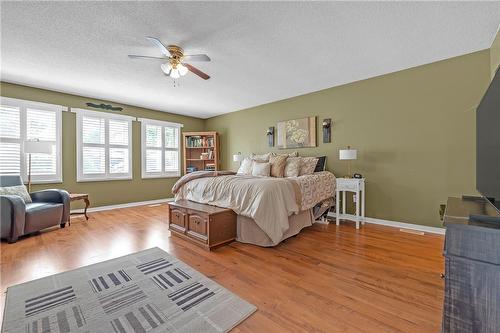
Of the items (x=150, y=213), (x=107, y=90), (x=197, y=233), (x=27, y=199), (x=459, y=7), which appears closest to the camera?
(x=459, y=7)

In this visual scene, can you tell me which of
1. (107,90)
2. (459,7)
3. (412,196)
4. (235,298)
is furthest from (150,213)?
(459,7)

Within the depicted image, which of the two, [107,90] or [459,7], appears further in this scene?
[107,90]

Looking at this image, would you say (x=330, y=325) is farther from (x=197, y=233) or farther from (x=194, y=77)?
(x=194, y=77)

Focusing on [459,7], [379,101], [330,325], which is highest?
[459,7]

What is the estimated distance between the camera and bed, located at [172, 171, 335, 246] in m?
2.63

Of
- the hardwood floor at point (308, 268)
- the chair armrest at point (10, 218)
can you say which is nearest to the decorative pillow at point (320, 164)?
the hardwood floor at point (308, 268)

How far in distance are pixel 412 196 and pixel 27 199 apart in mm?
6036

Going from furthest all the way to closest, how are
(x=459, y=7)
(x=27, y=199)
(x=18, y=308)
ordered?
(x=27, y=199) < (x=459, y=7) < (x=18, y=308)

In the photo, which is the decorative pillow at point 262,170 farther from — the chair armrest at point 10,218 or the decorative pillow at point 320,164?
the chair armrest at point 10,218

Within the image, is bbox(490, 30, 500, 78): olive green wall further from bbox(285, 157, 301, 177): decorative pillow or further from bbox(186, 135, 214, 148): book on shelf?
bbox(186, 135, 214, 148): book on shelf

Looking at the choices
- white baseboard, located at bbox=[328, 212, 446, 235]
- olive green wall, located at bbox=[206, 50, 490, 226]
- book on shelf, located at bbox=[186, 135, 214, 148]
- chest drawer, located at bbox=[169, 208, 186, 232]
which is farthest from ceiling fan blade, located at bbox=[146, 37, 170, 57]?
book on shelf, located at bbox=[186, 135, 214, 148]

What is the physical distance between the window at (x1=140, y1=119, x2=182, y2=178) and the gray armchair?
2.11 metres

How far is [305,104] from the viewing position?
4.66m

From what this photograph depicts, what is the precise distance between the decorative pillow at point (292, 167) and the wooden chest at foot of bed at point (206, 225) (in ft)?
4.88
